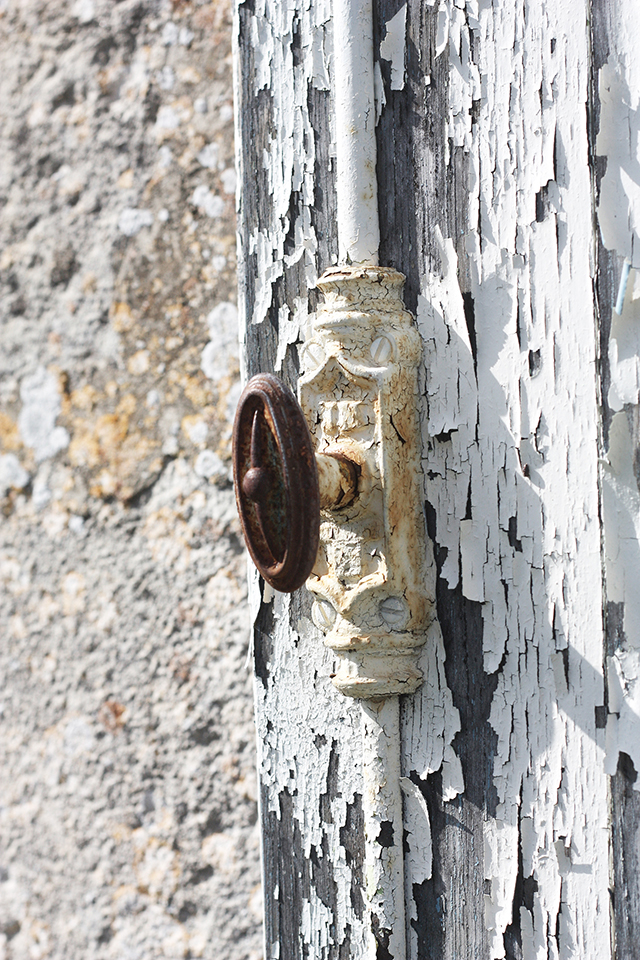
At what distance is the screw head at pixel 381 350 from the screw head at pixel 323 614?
203 mm

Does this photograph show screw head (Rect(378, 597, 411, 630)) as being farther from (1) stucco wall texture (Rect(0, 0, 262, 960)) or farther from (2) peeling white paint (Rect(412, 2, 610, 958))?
(1) stucco wall texture (Rect(0, 0, 262, 960))

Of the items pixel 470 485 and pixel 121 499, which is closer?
pixel 470 485

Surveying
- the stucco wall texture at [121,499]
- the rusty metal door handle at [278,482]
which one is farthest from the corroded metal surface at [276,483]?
the stucco wall texture at [121,499]

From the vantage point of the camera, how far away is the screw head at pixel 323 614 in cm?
69

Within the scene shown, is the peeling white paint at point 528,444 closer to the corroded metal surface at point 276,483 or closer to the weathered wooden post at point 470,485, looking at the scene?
the weathered wooden post at point 470,485

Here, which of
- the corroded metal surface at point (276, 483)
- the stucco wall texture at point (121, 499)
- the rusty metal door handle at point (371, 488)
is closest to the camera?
the corroded metal surface at point (276, 483)

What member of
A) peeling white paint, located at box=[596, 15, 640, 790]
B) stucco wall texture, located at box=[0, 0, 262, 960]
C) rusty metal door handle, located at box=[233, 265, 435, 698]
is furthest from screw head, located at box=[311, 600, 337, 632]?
stucco wall texture, located at box=[0, 0, 262, 960]

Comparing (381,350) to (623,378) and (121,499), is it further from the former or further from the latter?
(121,499)

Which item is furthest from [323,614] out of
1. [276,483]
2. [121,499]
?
[121,499]

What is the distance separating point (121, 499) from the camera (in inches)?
52.4

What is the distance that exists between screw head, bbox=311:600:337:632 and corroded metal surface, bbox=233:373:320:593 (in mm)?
117

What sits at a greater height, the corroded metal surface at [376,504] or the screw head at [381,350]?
the screw head at [381,350]

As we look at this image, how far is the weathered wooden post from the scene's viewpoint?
0.58 metres

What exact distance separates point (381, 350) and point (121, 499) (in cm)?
78
